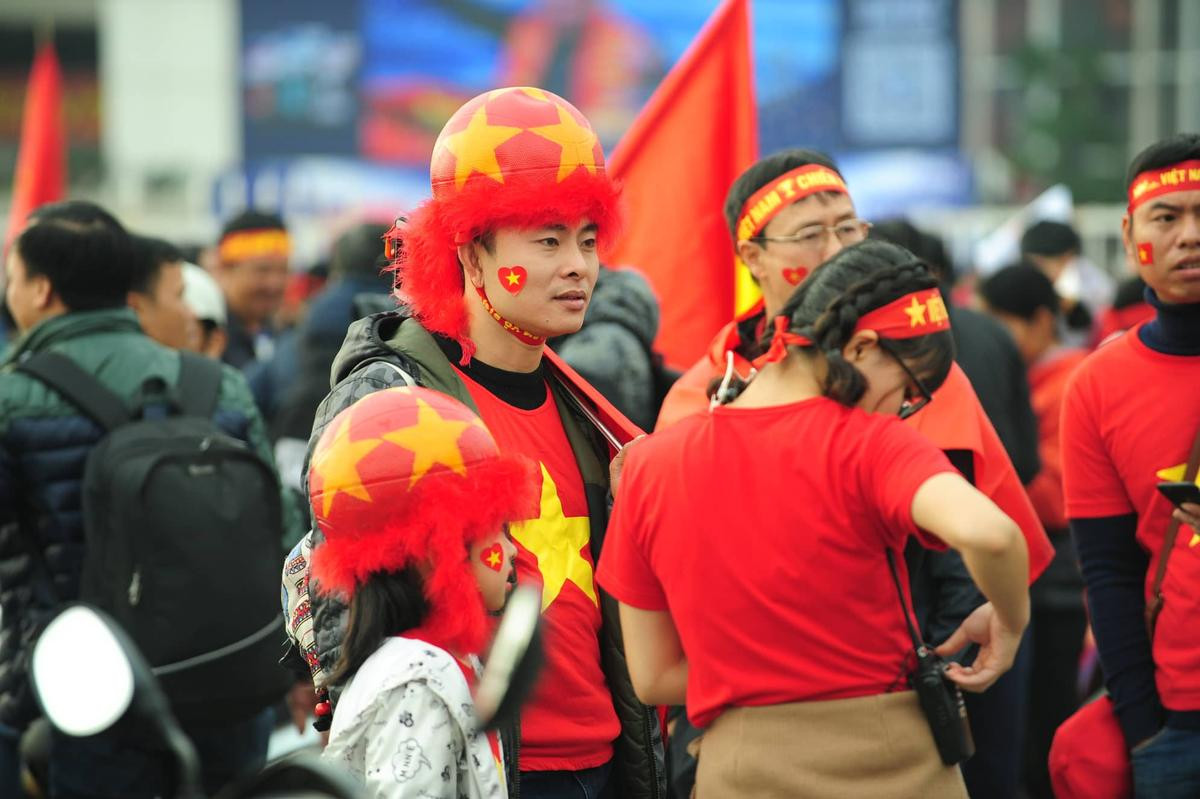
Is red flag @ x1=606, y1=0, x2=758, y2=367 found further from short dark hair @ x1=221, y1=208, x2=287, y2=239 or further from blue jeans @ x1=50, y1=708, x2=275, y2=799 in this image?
short dark hair @ x1=221, y1=208, x2=287, y2=239

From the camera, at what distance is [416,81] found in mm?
25156

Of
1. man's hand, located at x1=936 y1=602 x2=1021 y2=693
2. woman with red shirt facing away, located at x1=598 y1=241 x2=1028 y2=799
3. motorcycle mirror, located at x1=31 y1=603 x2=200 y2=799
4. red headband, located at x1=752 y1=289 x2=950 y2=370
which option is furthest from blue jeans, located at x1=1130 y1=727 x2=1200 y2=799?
motorcycle mirror, located at x1=31 y1=603 x2=200 y2=799

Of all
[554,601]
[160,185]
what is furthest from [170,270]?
[160,185]

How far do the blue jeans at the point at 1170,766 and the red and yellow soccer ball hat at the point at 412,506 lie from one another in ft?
5.83

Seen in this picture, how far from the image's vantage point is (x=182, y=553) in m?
4.41

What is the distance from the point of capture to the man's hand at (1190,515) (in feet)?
12.1

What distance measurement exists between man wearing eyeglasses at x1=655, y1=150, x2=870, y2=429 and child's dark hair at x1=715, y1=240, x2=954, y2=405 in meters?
1.18

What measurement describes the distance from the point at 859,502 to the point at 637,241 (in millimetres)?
3077

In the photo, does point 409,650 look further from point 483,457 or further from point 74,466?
point 74,466

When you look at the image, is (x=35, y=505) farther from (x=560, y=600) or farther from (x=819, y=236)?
(x=819, y=236)

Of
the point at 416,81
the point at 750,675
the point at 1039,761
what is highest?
the point at 416,81

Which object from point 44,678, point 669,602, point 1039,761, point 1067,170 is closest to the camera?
point 44,678

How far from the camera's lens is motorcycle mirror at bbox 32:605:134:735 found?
187 cm

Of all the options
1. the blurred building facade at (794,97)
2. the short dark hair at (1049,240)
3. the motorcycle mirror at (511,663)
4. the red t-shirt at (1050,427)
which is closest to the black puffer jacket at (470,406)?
the motorcycle mirror at (511,663)
